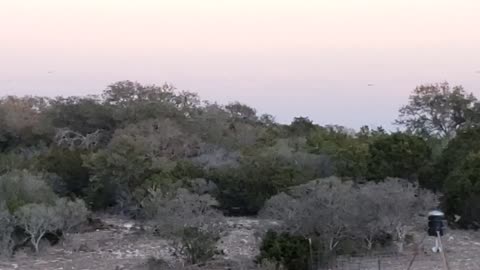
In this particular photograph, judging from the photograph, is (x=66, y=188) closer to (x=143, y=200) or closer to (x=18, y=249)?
(x=143, y=200)

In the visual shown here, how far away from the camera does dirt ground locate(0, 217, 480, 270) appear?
17047mm

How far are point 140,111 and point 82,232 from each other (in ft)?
50.1

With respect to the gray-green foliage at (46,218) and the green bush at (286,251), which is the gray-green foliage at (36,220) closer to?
the gray-green foliage at (46,218)

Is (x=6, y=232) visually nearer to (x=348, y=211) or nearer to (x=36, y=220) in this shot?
(x=36, y=220)

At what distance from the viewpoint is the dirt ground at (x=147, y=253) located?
17047mm

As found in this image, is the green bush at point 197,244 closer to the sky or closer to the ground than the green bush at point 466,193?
closer to the ground

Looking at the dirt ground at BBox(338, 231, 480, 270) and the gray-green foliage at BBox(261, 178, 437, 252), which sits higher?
the gray-green foliage at BBox(261, 178, 437, 252)

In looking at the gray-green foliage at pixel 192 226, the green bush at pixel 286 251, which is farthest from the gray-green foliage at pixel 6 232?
the green bush at pixel 286 251

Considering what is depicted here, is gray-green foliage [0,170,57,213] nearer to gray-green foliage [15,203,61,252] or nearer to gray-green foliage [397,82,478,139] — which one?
Result: gray-green foliage [15,203,61,252]

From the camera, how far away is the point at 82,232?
2178 centimetres

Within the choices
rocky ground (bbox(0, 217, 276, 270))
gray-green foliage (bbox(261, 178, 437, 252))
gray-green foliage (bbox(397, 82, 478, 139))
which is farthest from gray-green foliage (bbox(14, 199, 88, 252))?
gray-green foliage (bbox(397, 82, 478, 139))

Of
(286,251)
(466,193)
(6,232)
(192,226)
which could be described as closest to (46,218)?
(6,232)

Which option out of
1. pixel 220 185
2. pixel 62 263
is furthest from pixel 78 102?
pixel 62 263

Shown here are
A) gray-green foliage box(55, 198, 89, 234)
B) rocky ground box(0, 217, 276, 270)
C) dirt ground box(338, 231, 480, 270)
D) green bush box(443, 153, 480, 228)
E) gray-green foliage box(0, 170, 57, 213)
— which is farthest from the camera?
green bush box(443, 153, 480, 228)
